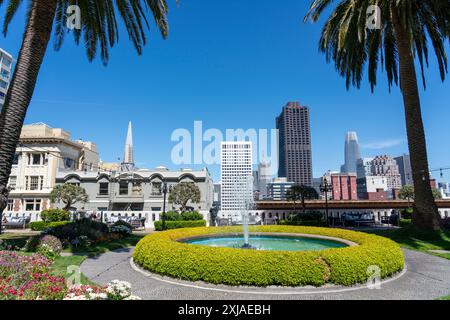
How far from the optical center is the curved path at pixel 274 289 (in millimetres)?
7629

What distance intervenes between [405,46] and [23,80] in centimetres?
2250

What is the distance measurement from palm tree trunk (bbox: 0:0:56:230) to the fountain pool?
9.54 m

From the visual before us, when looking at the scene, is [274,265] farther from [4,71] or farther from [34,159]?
[4,71]

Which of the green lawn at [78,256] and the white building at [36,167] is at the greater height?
the white building at [36,167]

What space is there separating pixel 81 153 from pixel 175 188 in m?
32.4

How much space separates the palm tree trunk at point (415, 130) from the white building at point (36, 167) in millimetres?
46117

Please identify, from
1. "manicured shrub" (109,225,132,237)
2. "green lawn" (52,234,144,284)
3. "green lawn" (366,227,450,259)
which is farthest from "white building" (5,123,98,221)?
"green lawn" (366,227,450,259)

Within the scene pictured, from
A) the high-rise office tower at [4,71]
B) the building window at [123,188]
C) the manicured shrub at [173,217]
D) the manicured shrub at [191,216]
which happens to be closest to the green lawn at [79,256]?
the manicured shrub at [173,217]

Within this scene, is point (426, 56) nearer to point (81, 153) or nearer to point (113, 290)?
point (113, 290)

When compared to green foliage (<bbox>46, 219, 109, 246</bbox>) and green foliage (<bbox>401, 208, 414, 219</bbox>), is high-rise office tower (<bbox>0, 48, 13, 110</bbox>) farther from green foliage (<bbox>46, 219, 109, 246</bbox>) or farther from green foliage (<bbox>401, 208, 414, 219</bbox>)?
green foliage (<bbox>401, 208, 414, 219</bbox>)

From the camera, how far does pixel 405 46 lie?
19.5 metres

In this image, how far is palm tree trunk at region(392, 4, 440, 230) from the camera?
18641 millimetres

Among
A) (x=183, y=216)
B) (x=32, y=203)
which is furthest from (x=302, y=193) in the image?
(x=32, y=203)

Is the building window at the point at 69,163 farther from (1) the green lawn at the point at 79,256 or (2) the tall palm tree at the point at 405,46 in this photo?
(2) the tall palm tree at the point at 405,46
